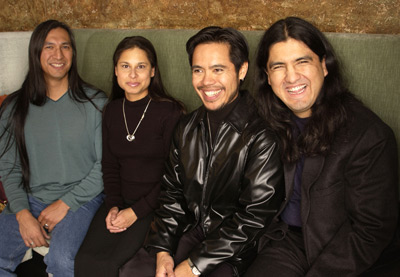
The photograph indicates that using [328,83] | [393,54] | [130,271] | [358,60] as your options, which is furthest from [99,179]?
[393,54]

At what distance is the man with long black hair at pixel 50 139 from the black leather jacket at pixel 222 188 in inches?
22.4

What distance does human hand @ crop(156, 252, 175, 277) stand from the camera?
1.64 m

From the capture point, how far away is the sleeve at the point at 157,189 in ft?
6.59

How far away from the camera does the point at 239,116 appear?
1716 mm

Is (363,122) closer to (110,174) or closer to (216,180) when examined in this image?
(216,180)

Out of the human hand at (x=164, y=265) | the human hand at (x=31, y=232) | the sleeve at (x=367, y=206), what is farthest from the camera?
the human hand at (x=31, y=232)

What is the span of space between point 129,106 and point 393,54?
1370 millimetres

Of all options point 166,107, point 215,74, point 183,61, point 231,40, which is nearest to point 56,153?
point 166,107

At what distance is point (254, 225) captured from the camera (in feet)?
5.22

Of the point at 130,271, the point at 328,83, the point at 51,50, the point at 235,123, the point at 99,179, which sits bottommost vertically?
the point at 130,271

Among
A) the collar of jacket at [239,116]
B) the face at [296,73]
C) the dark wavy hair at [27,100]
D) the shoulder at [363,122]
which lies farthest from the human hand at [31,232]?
the shoulder at [363,122]

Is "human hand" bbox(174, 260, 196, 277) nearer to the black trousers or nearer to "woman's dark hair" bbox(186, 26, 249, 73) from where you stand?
the black trousers

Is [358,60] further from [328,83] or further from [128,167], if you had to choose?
[128,167]

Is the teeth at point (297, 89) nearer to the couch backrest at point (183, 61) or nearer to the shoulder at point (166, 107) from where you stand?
the couch backrest at point (183, 61)
